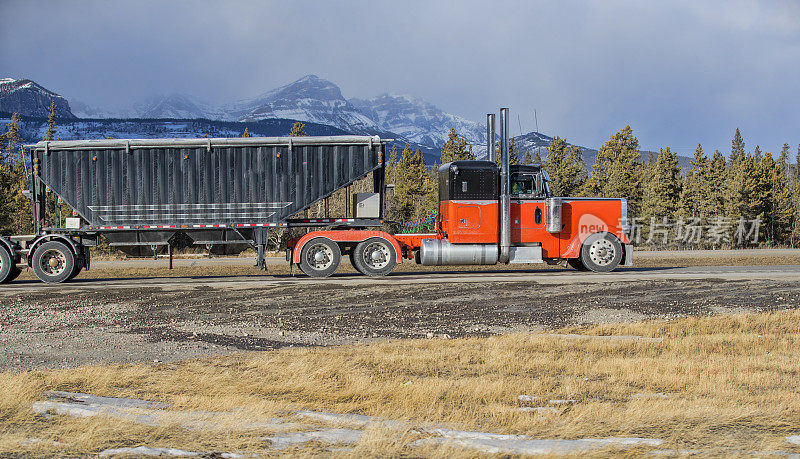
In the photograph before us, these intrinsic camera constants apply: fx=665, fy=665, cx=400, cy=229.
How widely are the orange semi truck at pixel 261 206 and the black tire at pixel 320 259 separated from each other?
0.03 meters

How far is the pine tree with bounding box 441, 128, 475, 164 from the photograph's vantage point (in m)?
73.1

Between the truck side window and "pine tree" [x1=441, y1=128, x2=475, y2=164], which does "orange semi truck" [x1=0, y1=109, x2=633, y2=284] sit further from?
"pine tree" [x1=441, y1=128, x2=475, y2=164]

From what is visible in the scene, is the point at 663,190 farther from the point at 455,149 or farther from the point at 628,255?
the point at 628,255

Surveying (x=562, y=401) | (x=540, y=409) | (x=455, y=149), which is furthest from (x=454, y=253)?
(x=455, y=149)

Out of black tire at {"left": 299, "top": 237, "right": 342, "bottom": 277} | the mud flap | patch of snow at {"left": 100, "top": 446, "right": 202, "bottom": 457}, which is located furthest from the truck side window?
patch of snow at {"left": 100, "top": 446, "right": 202, "bottom": 457}

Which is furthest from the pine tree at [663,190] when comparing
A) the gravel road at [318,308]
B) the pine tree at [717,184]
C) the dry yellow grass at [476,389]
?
the dry yellow grass at [476,389]

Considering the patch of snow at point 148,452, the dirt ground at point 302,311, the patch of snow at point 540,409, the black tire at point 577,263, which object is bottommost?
the patch of snow at point 540,409

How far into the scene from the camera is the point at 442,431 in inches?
230

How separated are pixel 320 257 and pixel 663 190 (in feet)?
205

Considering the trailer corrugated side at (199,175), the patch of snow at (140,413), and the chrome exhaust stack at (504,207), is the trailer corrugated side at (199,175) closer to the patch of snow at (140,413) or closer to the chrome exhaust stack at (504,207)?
the chrome exhaust stack at (504,207)

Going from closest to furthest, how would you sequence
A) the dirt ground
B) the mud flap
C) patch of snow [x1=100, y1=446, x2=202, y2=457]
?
patch of snow [x1=100, y1=446, x2=202, y2=457]
the dirt ground
the mud flap

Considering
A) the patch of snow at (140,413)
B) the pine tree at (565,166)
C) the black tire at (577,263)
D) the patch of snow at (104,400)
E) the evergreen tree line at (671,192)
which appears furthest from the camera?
the pine tree at (565,166)

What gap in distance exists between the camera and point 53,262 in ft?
63.3

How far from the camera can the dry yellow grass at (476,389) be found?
5.76m
